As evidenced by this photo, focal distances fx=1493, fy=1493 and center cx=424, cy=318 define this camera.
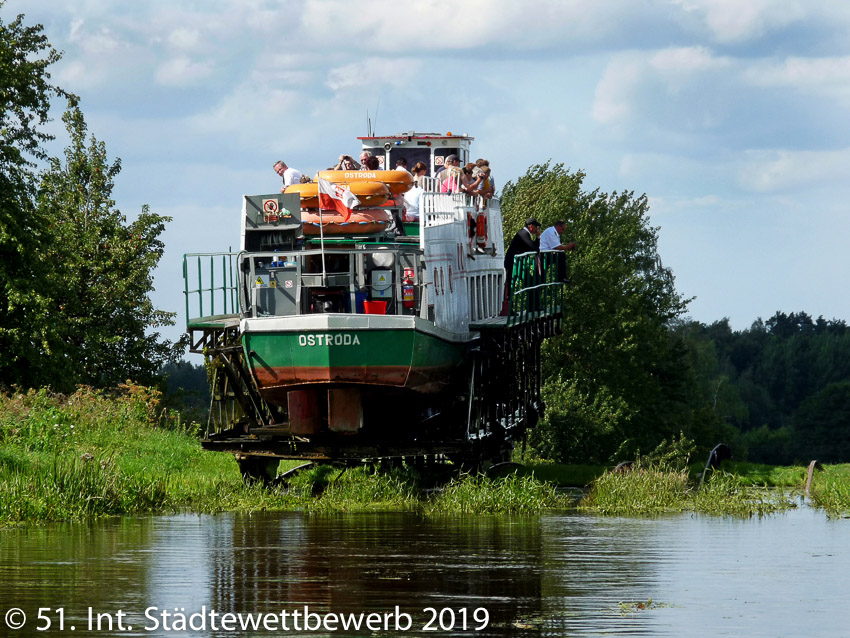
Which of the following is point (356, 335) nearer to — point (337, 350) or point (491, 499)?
point (337, 350)

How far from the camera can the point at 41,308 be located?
37.9 m

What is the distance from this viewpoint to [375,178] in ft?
77.3

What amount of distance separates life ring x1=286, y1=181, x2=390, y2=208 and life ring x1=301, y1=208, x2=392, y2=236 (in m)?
0.14

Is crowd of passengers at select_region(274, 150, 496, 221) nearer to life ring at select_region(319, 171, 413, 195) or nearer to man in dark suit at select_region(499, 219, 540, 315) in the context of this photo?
life ring at select_region(319, 171, 413, 195)

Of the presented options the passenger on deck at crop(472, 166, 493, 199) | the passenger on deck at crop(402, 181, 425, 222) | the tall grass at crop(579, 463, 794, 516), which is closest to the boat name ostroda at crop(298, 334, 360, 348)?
the passenger on deck at crop(402, 181, 425, 222)

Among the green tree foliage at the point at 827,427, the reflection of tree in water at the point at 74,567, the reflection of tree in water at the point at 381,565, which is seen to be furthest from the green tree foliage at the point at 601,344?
the green tree foliage at the point at 827,427

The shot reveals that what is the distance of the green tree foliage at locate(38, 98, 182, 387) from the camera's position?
45.9 meters

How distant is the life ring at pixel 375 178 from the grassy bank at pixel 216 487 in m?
4.55

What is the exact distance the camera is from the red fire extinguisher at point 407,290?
22.1 meters

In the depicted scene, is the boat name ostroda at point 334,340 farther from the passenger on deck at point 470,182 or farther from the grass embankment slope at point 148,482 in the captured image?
the passenger on deck at point 470,182

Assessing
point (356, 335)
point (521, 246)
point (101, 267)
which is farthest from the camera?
point (101, 267)

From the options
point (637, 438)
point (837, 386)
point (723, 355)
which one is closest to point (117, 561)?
point (637, 438)

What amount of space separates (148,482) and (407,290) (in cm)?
468

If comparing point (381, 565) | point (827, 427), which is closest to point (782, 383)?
point (827, 427)
